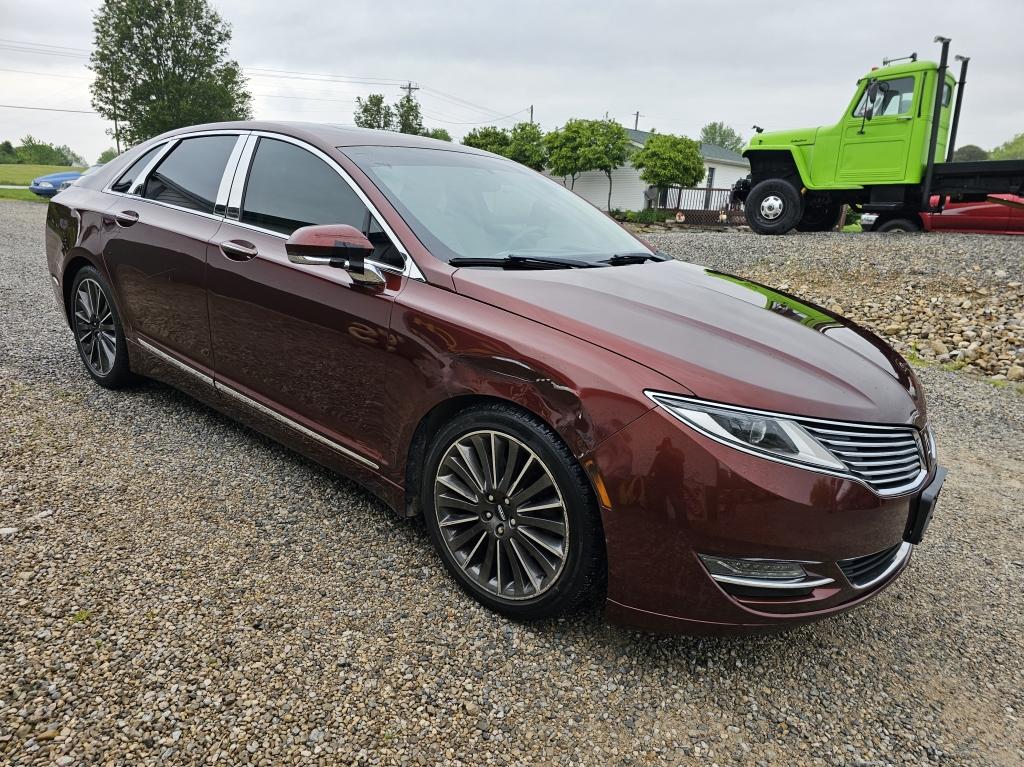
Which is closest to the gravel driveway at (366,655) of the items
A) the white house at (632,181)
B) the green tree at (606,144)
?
the green tree at (606,144)

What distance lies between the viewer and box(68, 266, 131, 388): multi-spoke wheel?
4.11m

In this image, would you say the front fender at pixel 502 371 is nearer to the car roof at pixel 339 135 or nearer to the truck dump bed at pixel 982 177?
the car roof at pixel 339 135

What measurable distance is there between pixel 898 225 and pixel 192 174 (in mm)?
13490

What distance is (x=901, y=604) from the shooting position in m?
2.79

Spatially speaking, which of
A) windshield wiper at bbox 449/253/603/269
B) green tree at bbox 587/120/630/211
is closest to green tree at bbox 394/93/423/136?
green tree at bbox 587/120/630/211

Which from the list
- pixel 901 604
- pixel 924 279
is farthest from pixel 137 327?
pixel 924 279

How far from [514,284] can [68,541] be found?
2.00 meters

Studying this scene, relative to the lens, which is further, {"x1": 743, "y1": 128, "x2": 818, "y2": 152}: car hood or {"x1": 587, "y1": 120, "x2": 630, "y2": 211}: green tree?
{"x1": 587, "y1": 120, "x2": 630, "y2": 211}: green tree

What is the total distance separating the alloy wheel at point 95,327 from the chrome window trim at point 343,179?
4.46ft

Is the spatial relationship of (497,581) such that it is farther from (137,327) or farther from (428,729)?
(137,327)

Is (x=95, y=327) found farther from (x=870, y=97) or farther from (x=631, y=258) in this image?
(x=870, y=97)

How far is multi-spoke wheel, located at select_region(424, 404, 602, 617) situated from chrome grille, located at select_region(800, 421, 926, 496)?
0.72m

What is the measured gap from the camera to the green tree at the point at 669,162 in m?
32.2

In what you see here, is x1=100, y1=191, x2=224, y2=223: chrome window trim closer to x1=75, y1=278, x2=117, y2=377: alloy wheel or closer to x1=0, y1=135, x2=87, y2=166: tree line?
x1=75, y1=278, x2=117, y2=377: alloy wheel
